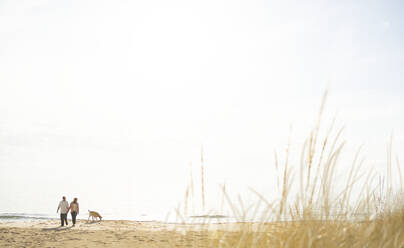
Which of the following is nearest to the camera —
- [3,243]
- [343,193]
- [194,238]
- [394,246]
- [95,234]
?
[394,246]

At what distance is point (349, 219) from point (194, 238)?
3.78 feet

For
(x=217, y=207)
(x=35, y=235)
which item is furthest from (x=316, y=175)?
(x=35, y=235)

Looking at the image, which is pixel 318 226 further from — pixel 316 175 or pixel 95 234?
pixel 95 234

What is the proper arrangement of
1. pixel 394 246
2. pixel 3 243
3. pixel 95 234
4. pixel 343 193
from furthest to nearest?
pixel 95 234 < pixel 3 243 < pixel 343 193 < pixel 394 246

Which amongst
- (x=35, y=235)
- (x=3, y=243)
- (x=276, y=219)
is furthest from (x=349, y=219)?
(x=35, y=235)

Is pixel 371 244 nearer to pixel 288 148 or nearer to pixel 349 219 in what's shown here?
pixel 349 219

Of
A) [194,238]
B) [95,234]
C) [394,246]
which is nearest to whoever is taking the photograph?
[394,246]

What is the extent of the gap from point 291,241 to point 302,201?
396 millimetres

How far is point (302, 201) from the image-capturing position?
99.9 inches

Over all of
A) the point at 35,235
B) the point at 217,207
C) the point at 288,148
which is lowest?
the point at 35,235

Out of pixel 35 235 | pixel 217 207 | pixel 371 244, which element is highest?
pixel 217 207

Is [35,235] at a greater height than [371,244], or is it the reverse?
[371,244]

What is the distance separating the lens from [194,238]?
246 centimetres

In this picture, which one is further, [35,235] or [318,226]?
[35,235]
